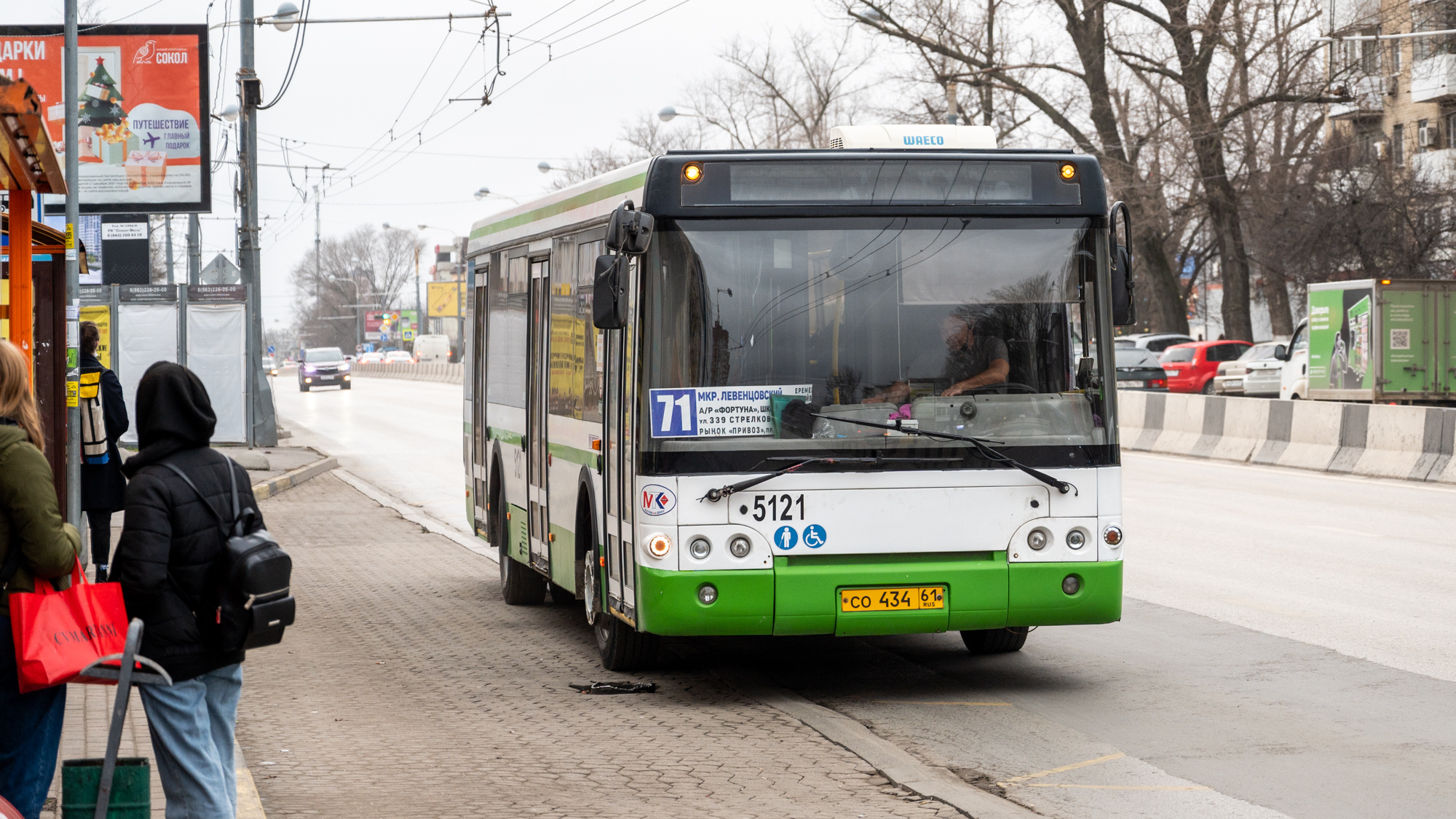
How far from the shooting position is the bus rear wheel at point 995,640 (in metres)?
9.12

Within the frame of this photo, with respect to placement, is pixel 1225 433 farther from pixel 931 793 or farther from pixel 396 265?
pixel 396 265

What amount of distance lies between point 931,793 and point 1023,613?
202 cm

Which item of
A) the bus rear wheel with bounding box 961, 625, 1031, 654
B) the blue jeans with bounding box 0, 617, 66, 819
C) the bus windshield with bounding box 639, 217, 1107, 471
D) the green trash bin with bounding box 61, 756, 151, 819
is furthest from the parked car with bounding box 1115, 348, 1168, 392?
the green trash bin with bounding box 61, 756, 151, 819

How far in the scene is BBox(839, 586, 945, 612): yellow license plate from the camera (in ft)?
25.4

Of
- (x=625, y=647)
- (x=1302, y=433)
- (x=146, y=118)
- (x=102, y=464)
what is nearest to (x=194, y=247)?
(x=146, y=118)

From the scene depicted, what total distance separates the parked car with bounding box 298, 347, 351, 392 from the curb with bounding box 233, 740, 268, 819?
204 ft

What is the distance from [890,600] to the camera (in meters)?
7.77

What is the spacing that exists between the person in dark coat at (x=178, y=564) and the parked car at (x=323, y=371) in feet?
210

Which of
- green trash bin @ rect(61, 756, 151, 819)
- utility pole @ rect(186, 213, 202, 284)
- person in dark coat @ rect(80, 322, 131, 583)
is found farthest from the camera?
utility pole @ rect(186, 213, 202, 284)

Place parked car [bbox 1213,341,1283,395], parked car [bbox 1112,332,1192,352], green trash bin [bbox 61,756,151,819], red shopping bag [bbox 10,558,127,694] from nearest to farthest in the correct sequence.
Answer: green trash bin [bbox 61,756,151,819], red shopping bag [bbox 10,558,127,694], parked car [bbox 1213,341,1283,395], parked car [bbox 1112,332,1192,352]

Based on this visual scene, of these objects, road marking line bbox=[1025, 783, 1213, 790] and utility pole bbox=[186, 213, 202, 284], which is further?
utility pole bbox=[186, 213, 202, 284]

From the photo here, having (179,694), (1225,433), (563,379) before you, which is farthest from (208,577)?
(1225,433)

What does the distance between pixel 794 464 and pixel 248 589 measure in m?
3.67

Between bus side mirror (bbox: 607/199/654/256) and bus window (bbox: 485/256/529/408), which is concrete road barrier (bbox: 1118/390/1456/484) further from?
bus side mirror (bbox: 607/199/654/256)
